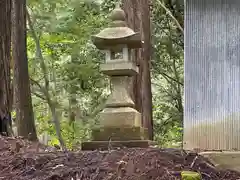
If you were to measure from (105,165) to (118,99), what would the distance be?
2148 millimetres

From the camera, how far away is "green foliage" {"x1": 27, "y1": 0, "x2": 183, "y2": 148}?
12.4 m

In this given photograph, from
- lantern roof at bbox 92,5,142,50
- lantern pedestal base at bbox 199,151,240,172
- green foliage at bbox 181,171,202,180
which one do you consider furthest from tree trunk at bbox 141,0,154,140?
green foliage at bbox 181,171,202,180

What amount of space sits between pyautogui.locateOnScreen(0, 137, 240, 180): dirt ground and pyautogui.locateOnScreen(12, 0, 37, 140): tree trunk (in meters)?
3.01

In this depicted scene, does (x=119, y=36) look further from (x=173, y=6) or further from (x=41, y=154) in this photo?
(x=173, y=6)

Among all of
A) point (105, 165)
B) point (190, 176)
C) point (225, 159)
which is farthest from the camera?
point (225, 159)

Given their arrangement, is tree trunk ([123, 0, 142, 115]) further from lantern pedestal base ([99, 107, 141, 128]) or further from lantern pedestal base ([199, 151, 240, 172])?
lantern pedestal base ([199, 151, 240, 172])

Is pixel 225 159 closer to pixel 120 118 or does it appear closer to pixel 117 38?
pixel 120 118

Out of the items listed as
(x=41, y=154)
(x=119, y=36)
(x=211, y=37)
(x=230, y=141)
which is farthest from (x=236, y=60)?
(x=41, y=154)

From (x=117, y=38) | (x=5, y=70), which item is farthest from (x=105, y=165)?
(x=117, y=38)

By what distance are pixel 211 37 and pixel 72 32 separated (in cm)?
679

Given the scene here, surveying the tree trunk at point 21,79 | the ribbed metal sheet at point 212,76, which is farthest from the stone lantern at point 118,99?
the tree trunk at point 21,79

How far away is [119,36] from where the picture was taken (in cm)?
700

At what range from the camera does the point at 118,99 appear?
6980mm

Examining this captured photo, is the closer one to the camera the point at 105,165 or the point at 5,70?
the point at 105,165
